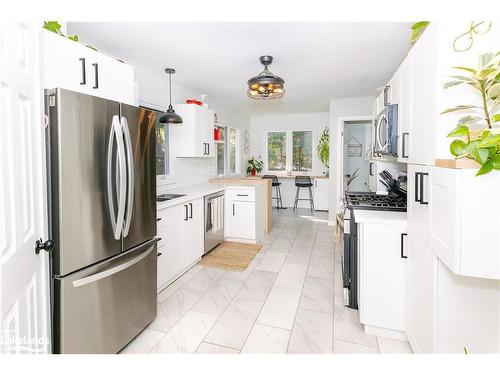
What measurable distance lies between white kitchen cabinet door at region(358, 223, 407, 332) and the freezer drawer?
1.63 metres

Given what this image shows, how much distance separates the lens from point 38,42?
1.25 metres

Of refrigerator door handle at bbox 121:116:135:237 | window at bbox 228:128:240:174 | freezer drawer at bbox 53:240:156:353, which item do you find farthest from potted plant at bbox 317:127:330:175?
refrigerator door handle at bbox 121:116:135:237

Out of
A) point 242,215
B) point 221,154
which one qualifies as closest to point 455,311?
point 242,215

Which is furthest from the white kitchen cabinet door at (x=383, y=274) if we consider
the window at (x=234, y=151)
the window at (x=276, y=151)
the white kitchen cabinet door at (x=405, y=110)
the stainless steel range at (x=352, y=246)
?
the window at (x=276, y=151)

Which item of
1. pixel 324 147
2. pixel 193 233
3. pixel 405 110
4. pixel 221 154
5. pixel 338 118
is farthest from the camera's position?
pixel 324 147

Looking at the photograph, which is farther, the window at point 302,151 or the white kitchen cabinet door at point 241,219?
the window at point 302,151

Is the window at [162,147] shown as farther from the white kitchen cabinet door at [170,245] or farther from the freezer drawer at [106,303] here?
the freezer drawer at [106,303]

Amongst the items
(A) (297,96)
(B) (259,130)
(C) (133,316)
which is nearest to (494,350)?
(C) (133,316)

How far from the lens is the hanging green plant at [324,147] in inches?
268

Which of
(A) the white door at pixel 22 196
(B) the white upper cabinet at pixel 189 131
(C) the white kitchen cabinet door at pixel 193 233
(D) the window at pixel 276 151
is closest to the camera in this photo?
(A) the white door at pixel 22 196

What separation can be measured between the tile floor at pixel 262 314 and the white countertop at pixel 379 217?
2.84 feet

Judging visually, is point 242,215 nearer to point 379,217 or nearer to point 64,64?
point 379,217

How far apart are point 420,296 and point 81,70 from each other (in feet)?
8.20

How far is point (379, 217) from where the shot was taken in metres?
2.07
